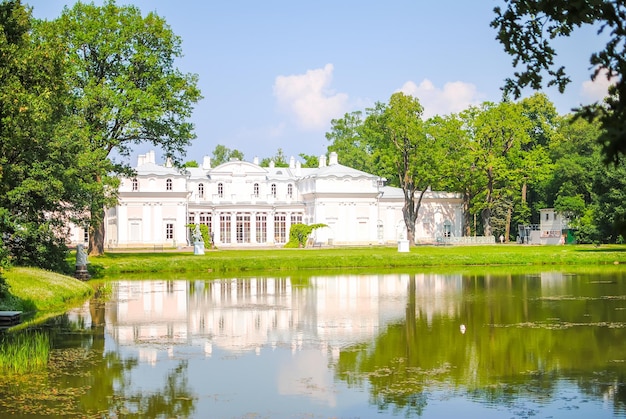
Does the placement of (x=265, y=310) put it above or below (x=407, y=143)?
below

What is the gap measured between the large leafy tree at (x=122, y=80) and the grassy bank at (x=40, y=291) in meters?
11.5

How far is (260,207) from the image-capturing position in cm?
6425

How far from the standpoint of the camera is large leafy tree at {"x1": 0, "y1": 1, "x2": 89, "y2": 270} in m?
17.8

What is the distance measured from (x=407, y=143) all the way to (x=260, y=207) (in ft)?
43.8

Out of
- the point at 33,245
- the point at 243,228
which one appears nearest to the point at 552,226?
the point at 243,228

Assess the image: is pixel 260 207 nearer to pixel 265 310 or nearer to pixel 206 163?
pixel 206 163

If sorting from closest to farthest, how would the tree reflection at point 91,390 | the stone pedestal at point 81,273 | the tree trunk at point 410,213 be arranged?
the tree reflection at point 91,390 < the stone pedestal at point 81,273 < the tree trunk at point 410,213

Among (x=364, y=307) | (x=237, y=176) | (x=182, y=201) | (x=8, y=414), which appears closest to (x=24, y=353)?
(x=8, y=414)

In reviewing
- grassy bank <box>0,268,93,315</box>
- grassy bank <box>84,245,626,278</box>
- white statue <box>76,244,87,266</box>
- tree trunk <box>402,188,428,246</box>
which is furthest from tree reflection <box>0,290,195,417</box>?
tree trunk <box>402,188,428,246</box>

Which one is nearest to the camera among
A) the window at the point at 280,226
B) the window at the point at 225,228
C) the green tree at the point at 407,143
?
the green tree at the point at 407,143

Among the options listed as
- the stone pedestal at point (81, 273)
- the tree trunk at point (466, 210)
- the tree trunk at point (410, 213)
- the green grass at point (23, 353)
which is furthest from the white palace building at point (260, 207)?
the green grass at point (23, 353)

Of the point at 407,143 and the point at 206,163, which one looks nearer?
the point at 407,143

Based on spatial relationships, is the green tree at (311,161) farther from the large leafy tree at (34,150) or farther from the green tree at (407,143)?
the large leafy tree at (34,150)

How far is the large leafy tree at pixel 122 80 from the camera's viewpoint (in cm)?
3772
